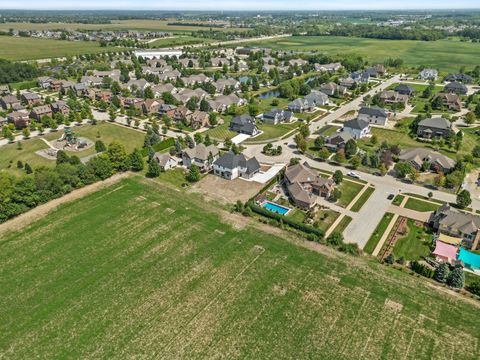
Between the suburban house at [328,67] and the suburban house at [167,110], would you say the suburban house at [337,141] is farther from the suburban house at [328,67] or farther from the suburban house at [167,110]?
the suburban house at [328,67]

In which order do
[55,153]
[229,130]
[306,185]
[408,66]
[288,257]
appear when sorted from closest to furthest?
[288,257], [306,185], [55,153], [229,130], [408,66]

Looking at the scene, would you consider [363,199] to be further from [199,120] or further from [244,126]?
[199,120]

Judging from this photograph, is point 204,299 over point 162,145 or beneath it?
over

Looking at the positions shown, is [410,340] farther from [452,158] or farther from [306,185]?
[452,158]

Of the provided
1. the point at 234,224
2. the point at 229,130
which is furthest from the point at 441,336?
the point at 229,130

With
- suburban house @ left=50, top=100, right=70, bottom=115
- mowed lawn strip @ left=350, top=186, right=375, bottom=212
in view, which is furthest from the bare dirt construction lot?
suburban house @ left=50, top=100, right=70, bottom=115

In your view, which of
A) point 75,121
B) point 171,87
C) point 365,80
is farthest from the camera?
point 365,80

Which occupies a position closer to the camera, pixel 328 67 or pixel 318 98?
pixel 318 98

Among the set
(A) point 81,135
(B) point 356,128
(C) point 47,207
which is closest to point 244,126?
(B) point 356,128
